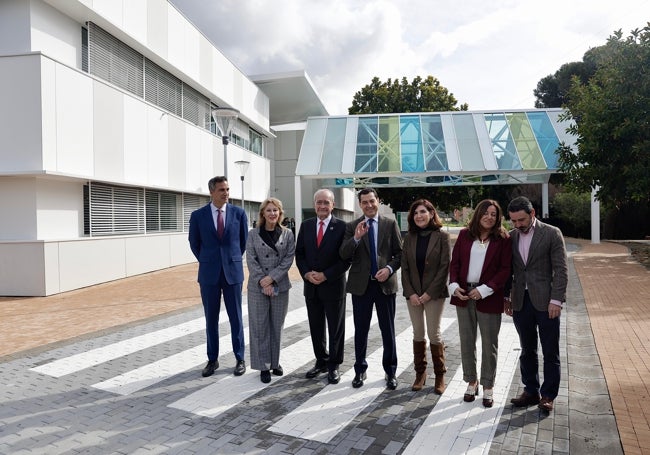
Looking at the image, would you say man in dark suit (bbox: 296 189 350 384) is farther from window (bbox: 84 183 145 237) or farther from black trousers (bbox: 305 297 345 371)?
window (bbox: 84 183 145 237)

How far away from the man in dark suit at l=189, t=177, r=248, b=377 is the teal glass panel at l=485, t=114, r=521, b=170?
59.7 ft

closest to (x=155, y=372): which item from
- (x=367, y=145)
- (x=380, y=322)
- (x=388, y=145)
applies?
(x=380, y=322)

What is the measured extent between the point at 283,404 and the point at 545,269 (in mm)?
2685

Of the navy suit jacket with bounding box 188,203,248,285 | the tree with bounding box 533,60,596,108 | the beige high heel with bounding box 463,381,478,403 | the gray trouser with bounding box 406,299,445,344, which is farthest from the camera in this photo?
the tree with bounding box 533,60,596,108

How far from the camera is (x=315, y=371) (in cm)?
500

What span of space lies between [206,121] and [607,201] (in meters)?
15.7

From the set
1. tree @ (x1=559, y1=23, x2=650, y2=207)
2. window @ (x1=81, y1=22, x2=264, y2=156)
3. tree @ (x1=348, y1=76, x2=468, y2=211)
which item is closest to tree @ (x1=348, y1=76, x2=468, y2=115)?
tree @ (x1=348, y1=76, x2=468, y2=211)

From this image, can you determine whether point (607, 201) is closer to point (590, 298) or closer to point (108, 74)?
point (590, 298)

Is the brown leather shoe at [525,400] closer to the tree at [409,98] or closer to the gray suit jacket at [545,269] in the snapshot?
the gray suit jacket at [545,269]

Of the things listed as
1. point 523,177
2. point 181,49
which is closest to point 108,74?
point 181,49

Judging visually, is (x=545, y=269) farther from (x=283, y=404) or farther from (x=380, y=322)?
(x=283, y=404)

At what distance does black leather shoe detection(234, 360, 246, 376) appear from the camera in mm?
5061

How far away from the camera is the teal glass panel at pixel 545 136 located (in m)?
20.9

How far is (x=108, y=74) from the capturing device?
43.0 ft
